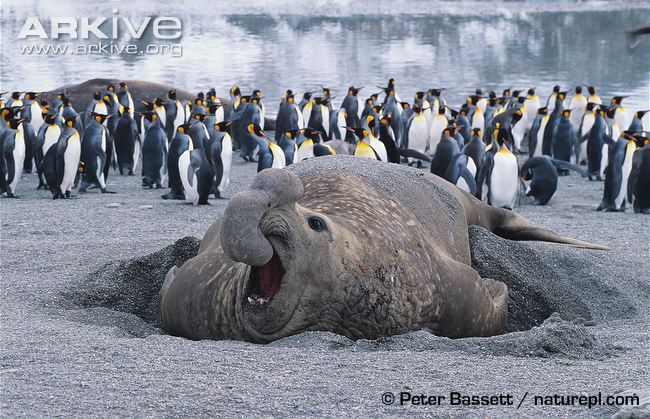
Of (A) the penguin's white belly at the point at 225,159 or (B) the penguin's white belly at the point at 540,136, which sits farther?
(B) the penguin's white belly at the point at 540,136

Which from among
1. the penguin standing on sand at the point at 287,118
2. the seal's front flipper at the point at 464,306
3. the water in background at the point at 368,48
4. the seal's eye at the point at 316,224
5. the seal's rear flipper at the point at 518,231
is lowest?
the water in background at the point at 368,48

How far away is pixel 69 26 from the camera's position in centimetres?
5388

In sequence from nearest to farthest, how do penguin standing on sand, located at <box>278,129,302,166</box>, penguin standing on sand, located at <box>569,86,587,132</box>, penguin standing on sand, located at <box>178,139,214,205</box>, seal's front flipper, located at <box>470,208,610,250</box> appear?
seal's front flipper, located at <box>470,208,610,250</box>
penguin standing on sand, located at <box>178,139,214,205</box>
penguin standing on sand, located at <box>278,129,302,166</box>
penguin standing on sand, located at <box>569,86,587,132</box>

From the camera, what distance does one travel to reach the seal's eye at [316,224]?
4074mm

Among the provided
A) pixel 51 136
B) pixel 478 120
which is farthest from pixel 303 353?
pixel 478 120

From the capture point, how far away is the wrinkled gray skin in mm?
3879

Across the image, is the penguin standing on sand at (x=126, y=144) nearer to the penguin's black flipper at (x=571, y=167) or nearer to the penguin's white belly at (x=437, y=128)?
the penguin's white belly at (x=437, y=128)

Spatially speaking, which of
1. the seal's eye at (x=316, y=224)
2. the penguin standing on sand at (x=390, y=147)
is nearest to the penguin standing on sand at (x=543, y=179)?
the penguin standing on sand at (x=390, y=147)

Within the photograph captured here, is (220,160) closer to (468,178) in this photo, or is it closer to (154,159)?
(154,159)

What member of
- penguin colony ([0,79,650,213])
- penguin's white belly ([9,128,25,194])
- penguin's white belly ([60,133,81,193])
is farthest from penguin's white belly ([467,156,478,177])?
penguin's white belly ([9,128,25,194])

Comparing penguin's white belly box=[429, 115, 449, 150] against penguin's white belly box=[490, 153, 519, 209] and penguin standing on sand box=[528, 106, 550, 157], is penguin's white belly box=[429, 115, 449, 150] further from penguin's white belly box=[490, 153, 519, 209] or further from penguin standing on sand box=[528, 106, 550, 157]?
penguin's white belly box=[490, 153, 519, 209]

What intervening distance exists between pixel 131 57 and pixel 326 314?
45383 mm

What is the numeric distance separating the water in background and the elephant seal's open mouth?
19658 millimetres

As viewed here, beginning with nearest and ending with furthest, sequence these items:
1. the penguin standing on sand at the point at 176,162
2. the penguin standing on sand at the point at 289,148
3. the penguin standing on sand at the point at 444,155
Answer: the penguin standing on sand at the point at 176,162 → the penguin standing on sand at the point at 444,155 → the penguin standing on sand at the point at 289,148
